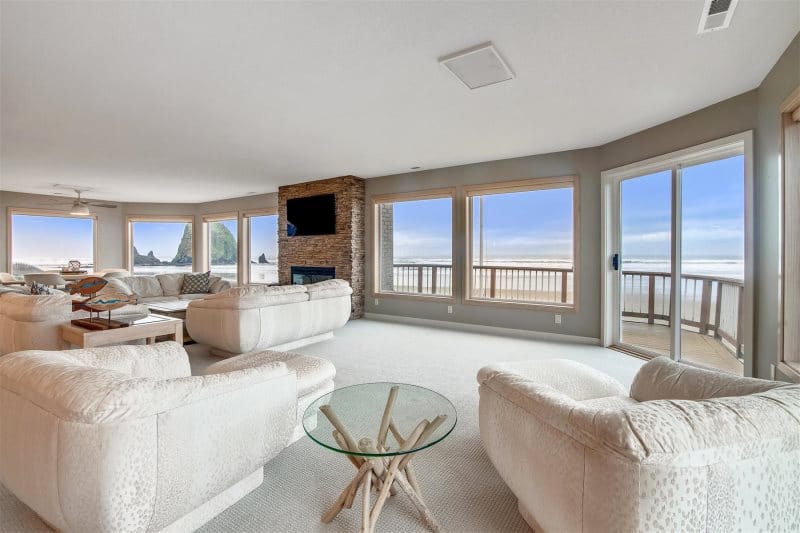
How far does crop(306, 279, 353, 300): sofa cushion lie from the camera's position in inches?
174

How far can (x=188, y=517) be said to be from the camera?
145 cm

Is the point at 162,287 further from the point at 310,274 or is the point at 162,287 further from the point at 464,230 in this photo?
the point at 464,230

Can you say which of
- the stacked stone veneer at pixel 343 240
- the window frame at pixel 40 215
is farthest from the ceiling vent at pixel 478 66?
the window frame at pixel 40 215

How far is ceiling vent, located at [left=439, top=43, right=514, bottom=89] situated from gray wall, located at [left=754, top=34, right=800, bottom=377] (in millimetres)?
1836

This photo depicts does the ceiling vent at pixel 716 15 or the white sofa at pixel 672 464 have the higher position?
the ceiling vent at pixel 716 15

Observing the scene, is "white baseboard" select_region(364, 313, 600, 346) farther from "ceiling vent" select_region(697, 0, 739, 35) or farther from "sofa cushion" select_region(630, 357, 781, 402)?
"ceiling vent" select_region(697, 0, 739, 35)

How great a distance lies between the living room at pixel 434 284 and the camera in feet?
3.55

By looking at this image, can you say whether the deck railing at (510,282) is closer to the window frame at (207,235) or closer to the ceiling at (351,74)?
the ceiling at (351,74)

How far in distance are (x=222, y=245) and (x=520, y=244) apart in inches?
291

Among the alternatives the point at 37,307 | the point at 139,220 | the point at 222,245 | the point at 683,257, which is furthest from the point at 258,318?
the point at 139,220

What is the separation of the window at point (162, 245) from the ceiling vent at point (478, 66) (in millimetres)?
8960

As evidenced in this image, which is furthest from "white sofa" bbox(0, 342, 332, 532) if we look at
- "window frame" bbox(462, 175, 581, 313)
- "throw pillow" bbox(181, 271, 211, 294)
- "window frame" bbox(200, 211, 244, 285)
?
"window frame" bbox(200, 211, 244, 285)

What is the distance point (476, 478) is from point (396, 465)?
60 centimetres

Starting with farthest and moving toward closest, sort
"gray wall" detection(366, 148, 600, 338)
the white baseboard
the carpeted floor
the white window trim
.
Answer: the white window trim, the white baseboard, "gray wall" detection(366, 148, 600, 338), the carpeted floor
